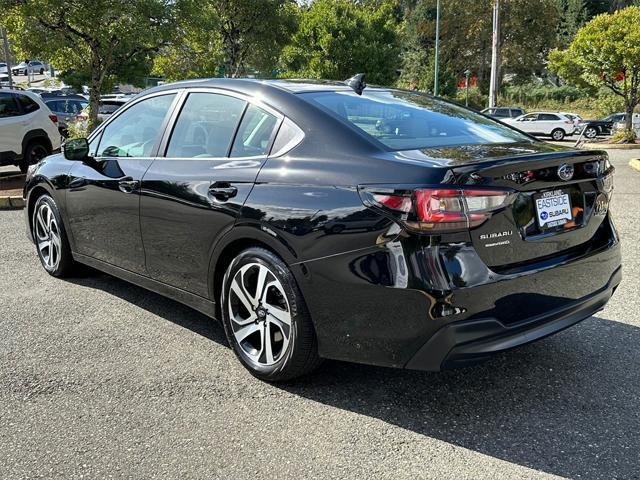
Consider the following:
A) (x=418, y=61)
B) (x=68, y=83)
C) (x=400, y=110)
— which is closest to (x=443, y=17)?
(x=418, y=61)

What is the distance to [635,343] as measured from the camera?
374cm

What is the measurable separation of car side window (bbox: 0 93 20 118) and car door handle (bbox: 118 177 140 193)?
857 cm

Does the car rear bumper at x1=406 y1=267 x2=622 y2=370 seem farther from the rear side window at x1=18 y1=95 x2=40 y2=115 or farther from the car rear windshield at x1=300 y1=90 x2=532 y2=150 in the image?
the rear side window at x1=18 y1=95 x2=40 y2=115

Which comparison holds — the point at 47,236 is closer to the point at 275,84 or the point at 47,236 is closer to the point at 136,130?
the point at 136,130

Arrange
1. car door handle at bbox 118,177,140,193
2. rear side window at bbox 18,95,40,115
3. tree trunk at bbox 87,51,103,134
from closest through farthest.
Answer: car door handle at bbox 118,177,140,193 < rear side window at bbox 18,95,40,115 < tree trunk at bbox 87,51,103,134

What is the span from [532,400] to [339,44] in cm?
2661

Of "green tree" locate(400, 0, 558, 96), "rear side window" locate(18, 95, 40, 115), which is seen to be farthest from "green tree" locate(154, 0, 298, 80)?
"green tree" locate(400, 0, 558, 96)

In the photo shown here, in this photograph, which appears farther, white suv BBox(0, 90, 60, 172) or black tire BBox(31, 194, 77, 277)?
white suv BBox(0, 90, 60, 172)

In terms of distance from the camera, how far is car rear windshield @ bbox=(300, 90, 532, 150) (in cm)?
315

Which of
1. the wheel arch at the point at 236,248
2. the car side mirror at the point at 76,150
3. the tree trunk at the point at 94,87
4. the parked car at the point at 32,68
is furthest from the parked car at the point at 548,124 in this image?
the parked car at the point at 32,68

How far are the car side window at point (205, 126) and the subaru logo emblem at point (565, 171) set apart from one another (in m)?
1.77

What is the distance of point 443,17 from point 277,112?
5295 centimetres

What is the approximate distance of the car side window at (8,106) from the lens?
11.1 m

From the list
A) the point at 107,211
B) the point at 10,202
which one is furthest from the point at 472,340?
the point at 10,202
